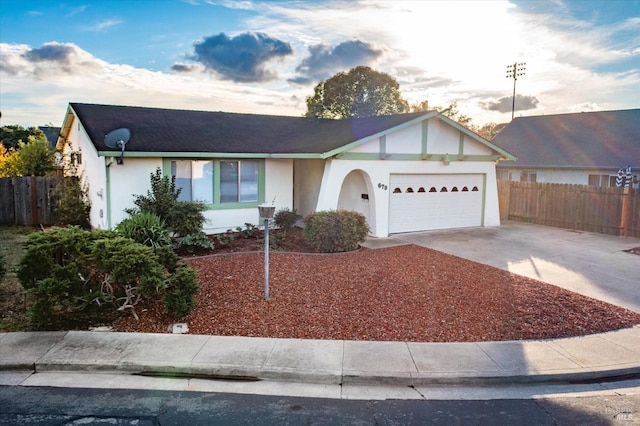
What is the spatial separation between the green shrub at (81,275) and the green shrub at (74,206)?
27.3 feet

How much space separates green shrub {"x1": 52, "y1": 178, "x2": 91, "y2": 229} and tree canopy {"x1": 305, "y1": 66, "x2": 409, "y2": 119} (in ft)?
Answer: 86.6

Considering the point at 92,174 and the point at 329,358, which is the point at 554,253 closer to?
the point at 329,358

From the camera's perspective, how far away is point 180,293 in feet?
23.2

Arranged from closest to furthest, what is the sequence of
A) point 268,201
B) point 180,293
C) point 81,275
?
point 180,293, point 81,275, point 268,201

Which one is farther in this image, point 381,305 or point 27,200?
point 27,200

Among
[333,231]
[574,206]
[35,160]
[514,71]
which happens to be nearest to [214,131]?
[333,231]

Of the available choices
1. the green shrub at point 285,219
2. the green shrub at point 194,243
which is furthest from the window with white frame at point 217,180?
the green shrub at point 194,243

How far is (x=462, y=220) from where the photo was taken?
16516 millimetres

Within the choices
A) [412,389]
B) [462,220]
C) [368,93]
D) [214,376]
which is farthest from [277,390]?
[368,93]

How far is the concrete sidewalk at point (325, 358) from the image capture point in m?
5.46

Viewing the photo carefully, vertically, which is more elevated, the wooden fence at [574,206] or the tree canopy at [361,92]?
the tree canopy at [361,92]

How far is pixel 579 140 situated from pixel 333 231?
777 inches

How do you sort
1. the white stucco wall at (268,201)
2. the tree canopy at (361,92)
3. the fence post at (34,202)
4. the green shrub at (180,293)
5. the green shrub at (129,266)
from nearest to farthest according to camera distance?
1. the green shrub at (129,266)
2. the green shrub at (180,293)
3. the white stucco wall at (268,201)
4. the fence post at (34,202)
5. the tree canopy at (361,92)

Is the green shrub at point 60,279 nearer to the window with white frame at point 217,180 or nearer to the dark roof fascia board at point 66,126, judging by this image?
the window with white frame at point 217,180
